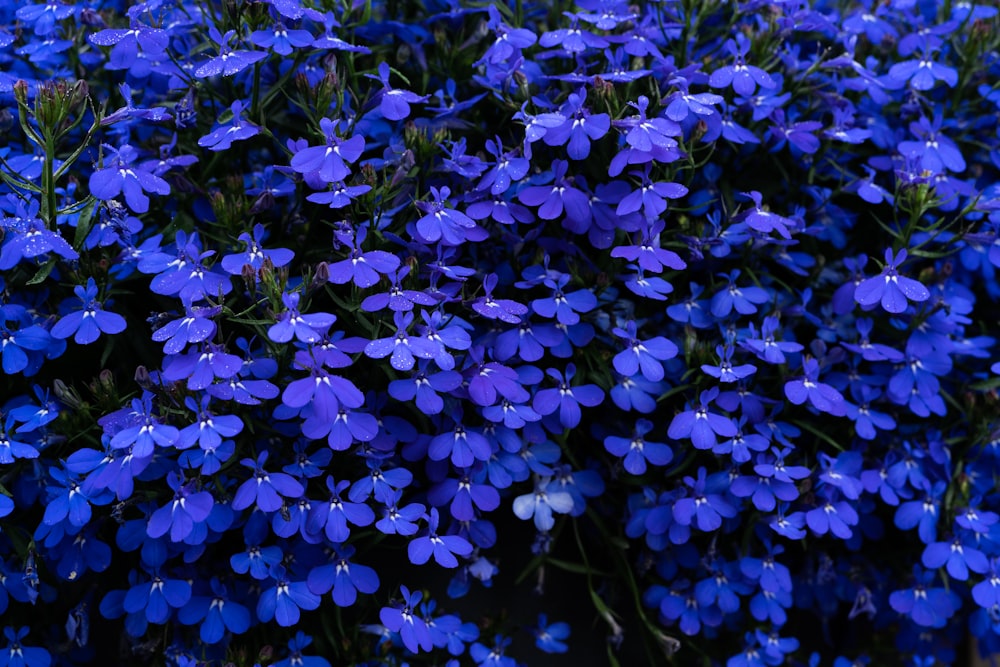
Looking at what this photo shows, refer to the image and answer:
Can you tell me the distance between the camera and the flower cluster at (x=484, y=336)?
1427 millimetres

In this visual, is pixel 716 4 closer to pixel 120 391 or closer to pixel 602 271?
pixel 602 271

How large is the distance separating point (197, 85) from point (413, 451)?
25.4 inches

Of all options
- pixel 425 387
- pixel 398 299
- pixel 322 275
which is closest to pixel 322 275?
pixel 322 275

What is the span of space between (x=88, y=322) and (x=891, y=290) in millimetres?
1174

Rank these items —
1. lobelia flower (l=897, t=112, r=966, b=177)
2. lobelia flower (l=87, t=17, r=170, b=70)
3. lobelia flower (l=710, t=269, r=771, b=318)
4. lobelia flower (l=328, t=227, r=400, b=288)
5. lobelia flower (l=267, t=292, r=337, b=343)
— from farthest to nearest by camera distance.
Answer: lobelia flower (l=897, t=112, r=966, b=177)
lobelia flower (l=710, t=269, r=771, b=318)
lobelia flower (l=87, t=17, r=170, b=70)
lobelia flower (l=328, t=227, r=400, b=288)
lobelia flower (l=267, t=292, r=337, b=343)

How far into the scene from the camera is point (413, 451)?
4.98 feet

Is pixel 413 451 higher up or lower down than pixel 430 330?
lower down

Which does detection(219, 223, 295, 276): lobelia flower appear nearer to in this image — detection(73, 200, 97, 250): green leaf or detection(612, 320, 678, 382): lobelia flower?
detection(73, 200, 97, 250): green leaf

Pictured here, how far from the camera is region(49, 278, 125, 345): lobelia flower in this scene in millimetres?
1416

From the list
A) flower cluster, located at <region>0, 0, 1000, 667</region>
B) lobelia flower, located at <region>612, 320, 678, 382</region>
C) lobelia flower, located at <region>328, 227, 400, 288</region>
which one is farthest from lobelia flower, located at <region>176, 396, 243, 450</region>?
lobelia flower, located at <region>612, 320, 678, 382</region>

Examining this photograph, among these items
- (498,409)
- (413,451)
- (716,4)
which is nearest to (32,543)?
(413,451)

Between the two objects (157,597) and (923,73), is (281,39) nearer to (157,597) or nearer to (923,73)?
(157,597)

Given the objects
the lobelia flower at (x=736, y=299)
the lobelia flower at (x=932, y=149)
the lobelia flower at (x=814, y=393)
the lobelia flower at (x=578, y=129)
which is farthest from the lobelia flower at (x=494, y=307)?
the lobelia flower at (x=932, y=149)

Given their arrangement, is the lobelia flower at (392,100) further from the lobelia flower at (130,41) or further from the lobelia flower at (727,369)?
the lobelia flower at (727,369)
